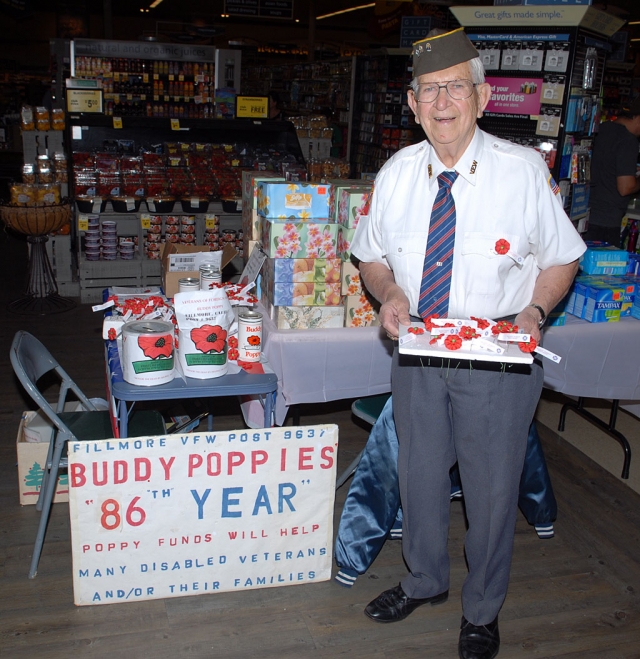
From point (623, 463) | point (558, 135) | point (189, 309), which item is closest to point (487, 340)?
point (189, 309)

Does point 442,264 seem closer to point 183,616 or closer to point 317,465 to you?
point 317,465

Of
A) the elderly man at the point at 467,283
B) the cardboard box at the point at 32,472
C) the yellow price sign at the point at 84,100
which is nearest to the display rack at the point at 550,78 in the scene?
the elderly man at the point at 467,283

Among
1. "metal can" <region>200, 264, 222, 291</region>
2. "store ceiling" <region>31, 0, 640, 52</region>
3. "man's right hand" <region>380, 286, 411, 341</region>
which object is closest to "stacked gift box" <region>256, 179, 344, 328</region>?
"metal can" <region>200, 264, 222, 291</region>

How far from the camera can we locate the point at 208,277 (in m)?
3.15

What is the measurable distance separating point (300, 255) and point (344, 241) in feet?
0.66

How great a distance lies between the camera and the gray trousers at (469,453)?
2170 millimetres

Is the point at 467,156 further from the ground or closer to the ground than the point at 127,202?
further from the ground

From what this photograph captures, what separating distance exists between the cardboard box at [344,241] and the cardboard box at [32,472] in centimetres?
153

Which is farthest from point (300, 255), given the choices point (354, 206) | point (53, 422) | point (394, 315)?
point (53, 422)

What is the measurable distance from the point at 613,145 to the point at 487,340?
155 inches

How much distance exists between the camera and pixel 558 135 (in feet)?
13.4

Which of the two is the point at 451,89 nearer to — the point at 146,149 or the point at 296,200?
the point at 296,200

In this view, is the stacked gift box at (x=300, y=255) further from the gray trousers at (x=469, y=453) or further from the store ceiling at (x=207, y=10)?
the store ceiling at (x=207, y=10)

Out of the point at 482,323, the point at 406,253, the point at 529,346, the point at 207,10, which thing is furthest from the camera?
the point at 207,10
